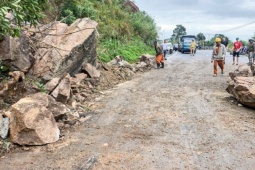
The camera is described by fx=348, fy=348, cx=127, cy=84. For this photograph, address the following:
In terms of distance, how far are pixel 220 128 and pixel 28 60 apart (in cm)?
542

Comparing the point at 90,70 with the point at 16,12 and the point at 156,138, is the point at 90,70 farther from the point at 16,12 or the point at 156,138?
the point at 16,12

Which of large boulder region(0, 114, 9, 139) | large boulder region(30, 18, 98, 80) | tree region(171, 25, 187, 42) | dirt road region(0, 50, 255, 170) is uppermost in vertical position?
tree region(171, 25, 187, 42)

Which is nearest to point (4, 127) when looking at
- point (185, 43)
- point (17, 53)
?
point (17, 53)

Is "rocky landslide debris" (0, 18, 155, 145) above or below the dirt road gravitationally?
above

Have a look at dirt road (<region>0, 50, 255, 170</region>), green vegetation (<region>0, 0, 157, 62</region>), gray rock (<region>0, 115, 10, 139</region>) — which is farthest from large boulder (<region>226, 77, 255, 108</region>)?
gray rock (<region>0, 115, 10, 139</region>)

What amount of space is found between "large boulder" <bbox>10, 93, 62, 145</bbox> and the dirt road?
21 cm

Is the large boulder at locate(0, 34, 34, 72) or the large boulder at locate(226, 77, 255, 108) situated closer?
the large boulder at locate(226, 77, 255, 108)

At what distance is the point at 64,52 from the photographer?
10.9 meters

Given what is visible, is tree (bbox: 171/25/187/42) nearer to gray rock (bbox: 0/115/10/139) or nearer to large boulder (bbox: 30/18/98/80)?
large boulder (bbox: 30/18/98/80)

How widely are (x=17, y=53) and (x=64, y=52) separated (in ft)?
6.30

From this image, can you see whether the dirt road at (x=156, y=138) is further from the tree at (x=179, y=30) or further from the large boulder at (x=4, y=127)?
the tree at (x=179, y=30)

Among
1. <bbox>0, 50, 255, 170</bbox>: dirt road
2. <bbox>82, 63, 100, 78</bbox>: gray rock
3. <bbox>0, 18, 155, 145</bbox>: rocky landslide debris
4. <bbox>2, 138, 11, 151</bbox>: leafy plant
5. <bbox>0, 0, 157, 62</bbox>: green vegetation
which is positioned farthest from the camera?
<bbox>82, 63, 100, 78</bbox>: gray rock

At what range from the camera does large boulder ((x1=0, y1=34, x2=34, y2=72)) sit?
907 cm

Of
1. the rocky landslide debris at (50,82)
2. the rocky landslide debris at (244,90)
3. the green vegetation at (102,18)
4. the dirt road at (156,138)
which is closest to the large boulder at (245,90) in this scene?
the rocky landslide debris at (244,90)
